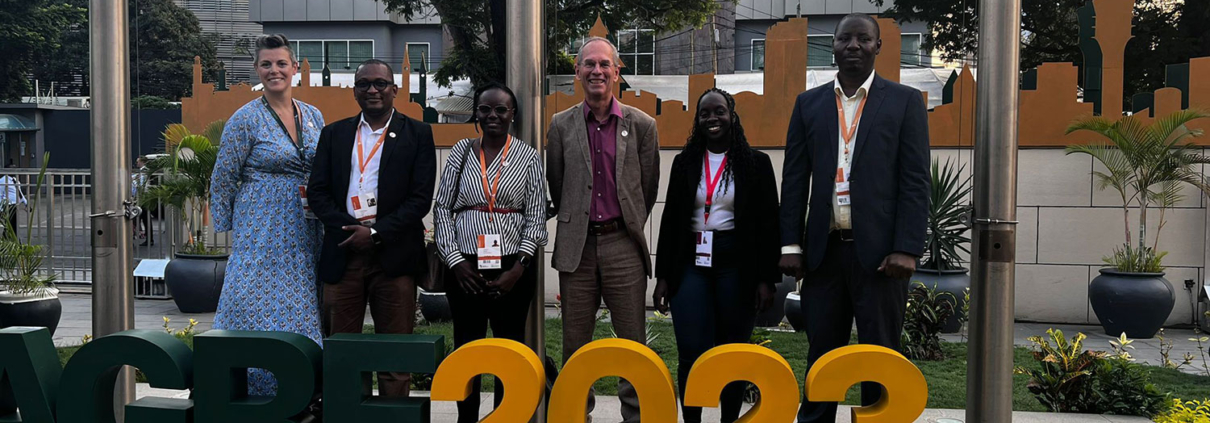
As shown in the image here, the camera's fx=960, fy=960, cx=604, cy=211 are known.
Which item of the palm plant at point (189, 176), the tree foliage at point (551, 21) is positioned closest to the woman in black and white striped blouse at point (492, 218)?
the tree foliage at point (551, 21)

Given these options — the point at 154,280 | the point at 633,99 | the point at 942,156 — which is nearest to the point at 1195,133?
the point at 942,156

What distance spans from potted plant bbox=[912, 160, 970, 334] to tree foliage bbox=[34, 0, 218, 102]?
19.8ft

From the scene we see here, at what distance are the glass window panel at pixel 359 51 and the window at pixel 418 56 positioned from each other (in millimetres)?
398

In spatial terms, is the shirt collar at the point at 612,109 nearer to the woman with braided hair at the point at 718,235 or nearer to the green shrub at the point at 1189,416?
the woman with braided hair at the point at 718,235

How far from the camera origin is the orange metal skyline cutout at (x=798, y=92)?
7.60 metres

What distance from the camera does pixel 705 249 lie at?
13.0ft

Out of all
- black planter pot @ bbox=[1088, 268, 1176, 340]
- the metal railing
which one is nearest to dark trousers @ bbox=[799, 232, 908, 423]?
black planter pot @ bbox=[1088, 268, 1176, 340]

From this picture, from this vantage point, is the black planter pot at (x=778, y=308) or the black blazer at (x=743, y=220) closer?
the black blazer at (x=743, y=220)

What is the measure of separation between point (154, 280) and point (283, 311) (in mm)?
6728

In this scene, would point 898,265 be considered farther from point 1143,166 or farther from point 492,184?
point 1143,166

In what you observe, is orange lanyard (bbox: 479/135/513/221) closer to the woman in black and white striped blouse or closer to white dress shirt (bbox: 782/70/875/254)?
the woman in black and white striped blouse

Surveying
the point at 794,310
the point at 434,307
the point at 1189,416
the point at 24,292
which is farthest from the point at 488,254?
the point at 24,292

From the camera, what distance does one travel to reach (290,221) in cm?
421

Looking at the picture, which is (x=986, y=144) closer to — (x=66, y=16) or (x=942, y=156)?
(x=942, y=156)
